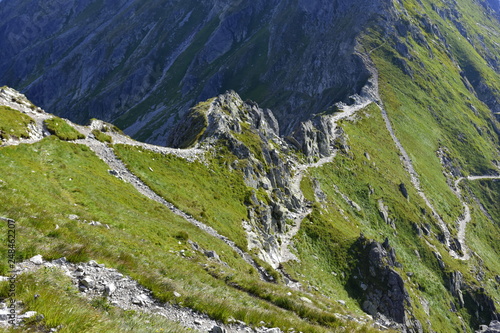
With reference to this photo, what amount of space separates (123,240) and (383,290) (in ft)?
135

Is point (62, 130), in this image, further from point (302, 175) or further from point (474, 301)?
point (474, 301)

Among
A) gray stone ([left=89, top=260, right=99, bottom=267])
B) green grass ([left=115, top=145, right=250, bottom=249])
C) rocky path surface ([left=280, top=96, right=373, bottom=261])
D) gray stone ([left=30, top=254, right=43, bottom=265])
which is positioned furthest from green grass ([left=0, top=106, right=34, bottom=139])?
rocky path surface ([left=280, top=96, right=373, bottom=261])

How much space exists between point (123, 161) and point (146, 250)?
2394cm

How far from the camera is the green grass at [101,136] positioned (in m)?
40.7

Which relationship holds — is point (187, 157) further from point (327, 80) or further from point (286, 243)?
point (327, 80)

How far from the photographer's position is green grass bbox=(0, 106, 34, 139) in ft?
94.2

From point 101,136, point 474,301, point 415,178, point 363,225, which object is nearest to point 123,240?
point 101,136

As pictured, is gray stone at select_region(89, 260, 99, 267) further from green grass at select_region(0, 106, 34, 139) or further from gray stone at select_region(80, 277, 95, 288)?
green grass at select_region(0, 106, 34, 139)

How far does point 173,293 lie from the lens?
40.5ft

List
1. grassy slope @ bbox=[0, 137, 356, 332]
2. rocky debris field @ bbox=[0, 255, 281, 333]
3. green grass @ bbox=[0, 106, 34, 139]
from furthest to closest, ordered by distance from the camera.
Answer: green grass @ bbox=[0, 106, 34, 139] < grassy slope @ bbox=[0, 137, 356, 332] < rocky debris field @ bbox=[0, 255, 281, 333]

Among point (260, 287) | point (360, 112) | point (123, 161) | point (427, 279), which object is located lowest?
point (123, 161)

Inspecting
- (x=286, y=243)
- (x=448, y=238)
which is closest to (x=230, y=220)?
(x=286, y=243)

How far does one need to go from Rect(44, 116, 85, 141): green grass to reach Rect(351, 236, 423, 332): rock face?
42.5 m

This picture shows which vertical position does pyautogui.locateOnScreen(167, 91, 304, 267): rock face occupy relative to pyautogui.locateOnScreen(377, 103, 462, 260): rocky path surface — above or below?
below
